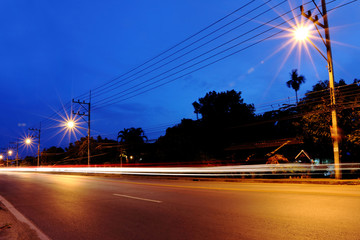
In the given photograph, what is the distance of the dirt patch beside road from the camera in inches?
238

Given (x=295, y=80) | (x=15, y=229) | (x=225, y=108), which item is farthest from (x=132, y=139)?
(x=15, y=229)

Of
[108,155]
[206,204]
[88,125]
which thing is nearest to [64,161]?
[108,155]

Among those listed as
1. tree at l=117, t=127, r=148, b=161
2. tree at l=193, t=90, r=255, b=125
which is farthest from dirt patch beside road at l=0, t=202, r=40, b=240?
tree at l=117, t=127, r=148, b=161

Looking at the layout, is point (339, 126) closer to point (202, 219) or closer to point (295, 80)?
point (202, 219)

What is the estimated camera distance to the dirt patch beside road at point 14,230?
6.04 m

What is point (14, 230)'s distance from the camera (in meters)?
6.62

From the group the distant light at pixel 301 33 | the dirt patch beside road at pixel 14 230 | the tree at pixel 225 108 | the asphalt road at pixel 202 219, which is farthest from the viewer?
the tree at pixel 225 108

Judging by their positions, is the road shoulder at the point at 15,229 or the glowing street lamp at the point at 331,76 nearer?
the road shoulder at the point at 15,229

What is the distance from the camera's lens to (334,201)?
879 centimetres

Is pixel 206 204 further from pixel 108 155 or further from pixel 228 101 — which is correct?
pixel 108 155

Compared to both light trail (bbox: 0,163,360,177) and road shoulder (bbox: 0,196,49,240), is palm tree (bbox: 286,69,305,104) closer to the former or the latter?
light trail (bbox: 0,163,360,177)

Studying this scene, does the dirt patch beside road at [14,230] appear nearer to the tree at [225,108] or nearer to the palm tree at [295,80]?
the tree at [225,108]

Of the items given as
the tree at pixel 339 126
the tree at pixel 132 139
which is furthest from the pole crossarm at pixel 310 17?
the tree at pixel 132 139

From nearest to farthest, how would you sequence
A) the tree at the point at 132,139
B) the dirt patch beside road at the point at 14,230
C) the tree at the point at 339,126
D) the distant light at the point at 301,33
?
the dirt patch beside road at the point at 14,230, the distant light at the point at 301,33, the tree at the point at 339,126, the tree at the point at 132,139
